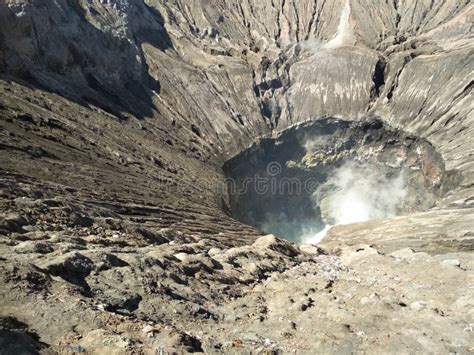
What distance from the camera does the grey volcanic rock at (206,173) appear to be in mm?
15031

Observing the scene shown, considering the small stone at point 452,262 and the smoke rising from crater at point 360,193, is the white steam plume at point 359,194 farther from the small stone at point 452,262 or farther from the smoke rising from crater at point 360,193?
the small stone at point 452,262

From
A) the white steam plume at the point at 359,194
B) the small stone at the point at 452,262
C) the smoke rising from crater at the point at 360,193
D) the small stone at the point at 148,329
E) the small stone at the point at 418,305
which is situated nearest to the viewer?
the small stone at the point at 148,329

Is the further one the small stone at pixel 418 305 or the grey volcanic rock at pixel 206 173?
the small stone at pixel 418 305

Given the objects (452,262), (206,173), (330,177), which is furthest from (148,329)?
(330,177)

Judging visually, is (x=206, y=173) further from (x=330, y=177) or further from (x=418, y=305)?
(x=418, y=305)

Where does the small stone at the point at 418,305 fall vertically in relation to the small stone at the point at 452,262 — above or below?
below

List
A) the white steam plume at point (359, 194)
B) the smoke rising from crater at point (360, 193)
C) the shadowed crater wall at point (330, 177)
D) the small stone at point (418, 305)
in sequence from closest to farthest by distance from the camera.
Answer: the small stone at point (418, 305) < the shadowed crater wall at point (330, 177) < the white steam plume at point (359, 194) < the smoke rising from crater at point (360, 193)

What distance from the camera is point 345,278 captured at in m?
26.0

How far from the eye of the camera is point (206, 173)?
5962cm

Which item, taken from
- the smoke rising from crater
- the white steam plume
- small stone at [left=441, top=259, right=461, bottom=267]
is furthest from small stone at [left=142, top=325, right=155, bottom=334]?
the smoke rising from crater

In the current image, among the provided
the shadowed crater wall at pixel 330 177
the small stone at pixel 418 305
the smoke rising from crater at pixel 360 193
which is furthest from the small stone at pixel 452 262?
the smoke rising from crater at pixel 360 193

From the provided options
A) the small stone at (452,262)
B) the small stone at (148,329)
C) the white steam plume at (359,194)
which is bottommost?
the small stone at (148,329)

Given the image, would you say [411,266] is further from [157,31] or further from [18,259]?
[157,31]

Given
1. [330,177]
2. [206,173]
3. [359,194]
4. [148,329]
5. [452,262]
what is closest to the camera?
→ [148,329]
